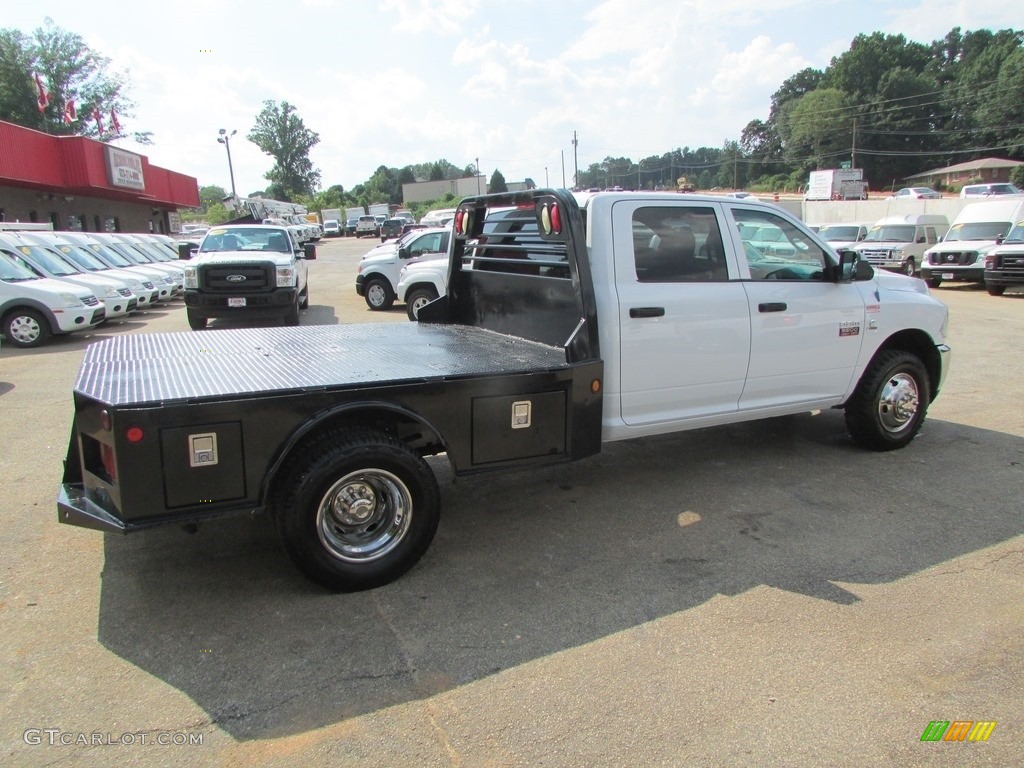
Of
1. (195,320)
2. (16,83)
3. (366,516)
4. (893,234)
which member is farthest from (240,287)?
(16,83)

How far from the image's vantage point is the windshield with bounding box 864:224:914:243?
2262 cm

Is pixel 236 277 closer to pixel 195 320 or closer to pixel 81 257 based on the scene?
pixel 195 320

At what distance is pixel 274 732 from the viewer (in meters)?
2.74

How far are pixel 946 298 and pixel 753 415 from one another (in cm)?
1609

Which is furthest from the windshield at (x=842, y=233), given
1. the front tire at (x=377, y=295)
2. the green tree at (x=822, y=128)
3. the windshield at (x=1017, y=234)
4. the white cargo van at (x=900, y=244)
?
the green tree at (x=822, y=128)

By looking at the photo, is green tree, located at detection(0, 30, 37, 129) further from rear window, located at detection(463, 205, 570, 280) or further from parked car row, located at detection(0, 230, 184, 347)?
rear window, located at detection(463, 205, 570, 280)

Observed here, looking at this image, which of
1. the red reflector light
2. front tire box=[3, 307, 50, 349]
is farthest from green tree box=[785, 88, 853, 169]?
the red reflector light

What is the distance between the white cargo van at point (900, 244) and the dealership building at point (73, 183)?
27.7m

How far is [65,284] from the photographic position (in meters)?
12.9

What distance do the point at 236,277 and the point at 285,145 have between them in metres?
111

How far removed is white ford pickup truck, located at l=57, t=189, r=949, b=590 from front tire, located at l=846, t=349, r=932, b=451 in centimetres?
2

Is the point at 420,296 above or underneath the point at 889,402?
above

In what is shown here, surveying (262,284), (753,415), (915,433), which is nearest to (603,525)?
(753,415)

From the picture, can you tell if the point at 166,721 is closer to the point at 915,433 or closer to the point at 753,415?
the point at 753,415
